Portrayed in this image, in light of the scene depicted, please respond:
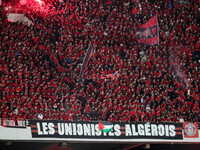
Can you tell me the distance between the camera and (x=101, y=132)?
1916 cm

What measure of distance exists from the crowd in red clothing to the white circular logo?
2.05 feet

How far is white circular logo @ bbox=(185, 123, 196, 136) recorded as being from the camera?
1955 cm

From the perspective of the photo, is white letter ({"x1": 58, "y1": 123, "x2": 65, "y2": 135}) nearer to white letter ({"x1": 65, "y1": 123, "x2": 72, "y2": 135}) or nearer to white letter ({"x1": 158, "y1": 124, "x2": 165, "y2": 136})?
white letter ({"x1": 65, "y1": 123, "x2": 72, "y2": 135})

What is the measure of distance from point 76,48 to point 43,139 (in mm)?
6166

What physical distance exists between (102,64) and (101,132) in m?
4.47

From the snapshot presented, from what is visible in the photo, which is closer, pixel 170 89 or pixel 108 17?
pixel 170 89

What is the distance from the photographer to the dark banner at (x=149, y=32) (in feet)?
70.3

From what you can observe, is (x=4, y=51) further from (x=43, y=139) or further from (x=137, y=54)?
(x=137, y=54)

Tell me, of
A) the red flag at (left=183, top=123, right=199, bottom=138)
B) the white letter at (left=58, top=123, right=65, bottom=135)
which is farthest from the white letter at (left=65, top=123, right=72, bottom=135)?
the red flag at (left=183, top=123, right=199, bottom=138)

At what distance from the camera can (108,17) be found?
24.6m

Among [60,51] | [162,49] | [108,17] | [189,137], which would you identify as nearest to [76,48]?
[60,51]

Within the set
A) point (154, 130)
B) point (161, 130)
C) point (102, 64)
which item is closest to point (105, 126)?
point (154, 130)

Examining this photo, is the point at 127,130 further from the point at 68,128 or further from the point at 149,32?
the point at 149,32

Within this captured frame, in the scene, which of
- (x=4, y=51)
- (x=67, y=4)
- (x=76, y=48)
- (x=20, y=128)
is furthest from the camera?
(x=67, y=4)
